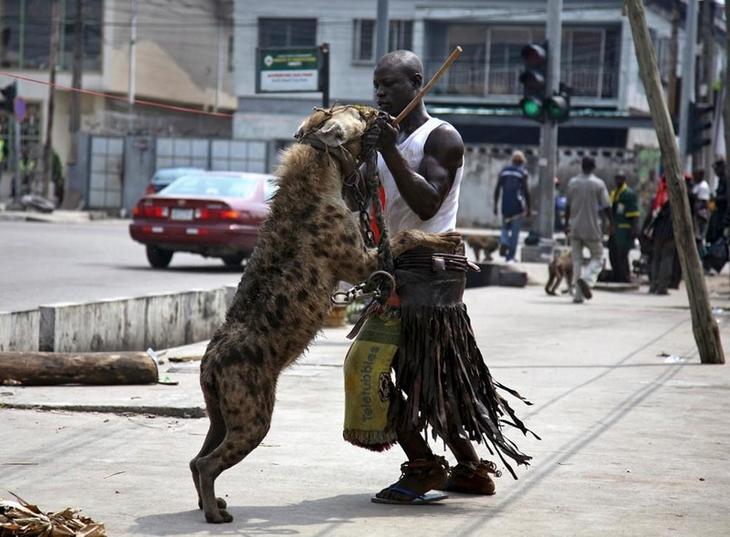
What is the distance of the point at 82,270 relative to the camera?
18.7m

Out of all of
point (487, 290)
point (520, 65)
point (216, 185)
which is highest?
point (520, 65)

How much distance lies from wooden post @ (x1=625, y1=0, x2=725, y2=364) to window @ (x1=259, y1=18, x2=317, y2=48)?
120 feet

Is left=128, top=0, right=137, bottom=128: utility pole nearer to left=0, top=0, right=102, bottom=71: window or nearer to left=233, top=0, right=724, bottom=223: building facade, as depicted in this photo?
left=0, top=0, right=102, bottom=71: window

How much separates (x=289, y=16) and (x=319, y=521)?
4285cm

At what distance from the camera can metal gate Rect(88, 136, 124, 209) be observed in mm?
41625

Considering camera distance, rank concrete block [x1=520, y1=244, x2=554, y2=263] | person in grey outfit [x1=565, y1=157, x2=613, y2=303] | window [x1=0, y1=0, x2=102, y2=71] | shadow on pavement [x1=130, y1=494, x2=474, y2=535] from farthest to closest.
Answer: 1. window [x1=0, y1=0, x2=102, y2=71]
2. concrete block [x1=520, y1=244, x2=554, y2=263]
3. person in grey outfit [x1=565, y1=157, x2=613, y2=303]
4. shadow on pavement [x1=130, y1=494, x2=474, y2=535]

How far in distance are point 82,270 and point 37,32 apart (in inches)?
1338

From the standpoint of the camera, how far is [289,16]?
4719 cm

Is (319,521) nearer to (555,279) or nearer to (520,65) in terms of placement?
(555,279)

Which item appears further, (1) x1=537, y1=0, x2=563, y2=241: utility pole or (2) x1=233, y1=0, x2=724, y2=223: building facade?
(2) x1=233, y1=0, x2=724, y2=223: building facade

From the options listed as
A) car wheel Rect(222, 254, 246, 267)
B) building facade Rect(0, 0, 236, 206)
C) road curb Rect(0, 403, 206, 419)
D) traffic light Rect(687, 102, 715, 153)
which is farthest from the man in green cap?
building facade Rect(0, 0, 236, 206)

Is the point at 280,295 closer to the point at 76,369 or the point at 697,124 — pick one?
the point at 76,369

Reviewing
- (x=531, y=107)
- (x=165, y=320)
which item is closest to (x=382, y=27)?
(x=531, y=107)

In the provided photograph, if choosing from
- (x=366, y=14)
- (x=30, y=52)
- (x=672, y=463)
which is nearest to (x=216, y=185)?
(x=672, y=463)
